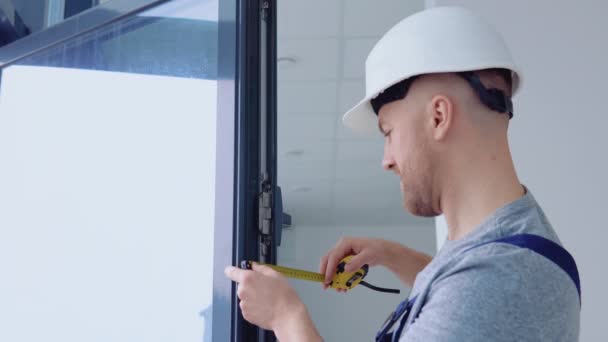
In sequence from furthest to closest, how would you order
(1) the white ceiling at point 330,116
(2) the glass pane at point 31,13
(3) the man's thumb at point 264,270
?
(1) the white ceiling at point 330,116
(2) the glass pane at point 31,13
(3) the man's thumb at point 264,270

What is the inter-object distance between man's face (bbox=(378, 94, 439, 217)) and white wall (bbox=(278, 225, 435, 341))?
6625mm

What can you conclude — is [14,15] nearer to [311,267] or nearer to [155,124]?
[155,124]

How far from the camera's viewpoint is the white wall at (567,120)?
218cm

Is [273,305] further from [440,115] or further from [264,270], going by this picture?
[440,115]

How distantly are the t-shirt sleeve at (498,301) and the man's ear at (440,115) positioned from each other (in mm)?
225

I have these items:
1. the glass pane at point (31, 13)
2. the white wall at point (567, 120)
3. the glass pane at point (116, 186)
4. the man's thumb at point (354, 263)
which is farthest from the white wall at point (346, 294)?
the man's thumb at point (354, 263)

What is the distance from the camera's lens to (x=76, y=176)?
1.64 m

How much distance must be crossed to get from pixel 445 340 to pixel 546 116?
1570 mm

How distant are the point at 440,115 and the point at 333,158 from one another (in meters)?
4.83

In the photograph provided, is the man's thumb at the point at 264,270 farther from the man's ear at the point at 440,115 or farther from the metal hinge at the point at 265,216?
the man's ear at the point at 440,115

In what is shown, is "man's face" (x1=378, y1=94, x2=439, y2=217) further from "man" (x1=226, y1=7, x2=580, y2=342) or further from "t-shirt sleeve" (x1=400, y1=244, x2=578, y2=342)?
"t-shirt sleeve" (x1=400, y1=244, x2=578, y2=342)

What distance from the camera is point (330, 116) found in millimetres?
5074

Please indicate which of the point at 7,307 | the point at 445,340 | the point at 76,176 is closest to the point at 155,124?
the point at 76,176

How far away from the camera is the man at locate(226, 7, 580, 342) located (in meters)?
0.93
